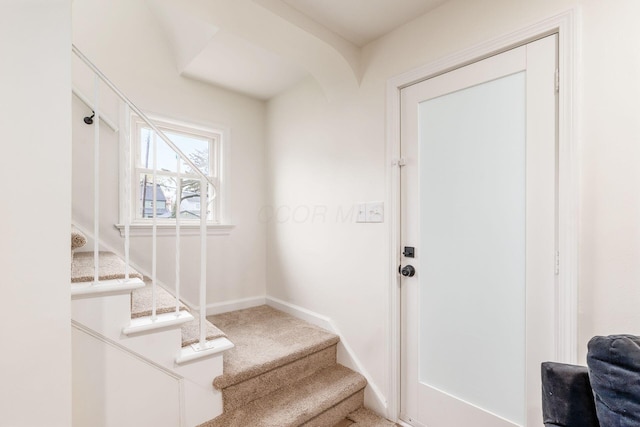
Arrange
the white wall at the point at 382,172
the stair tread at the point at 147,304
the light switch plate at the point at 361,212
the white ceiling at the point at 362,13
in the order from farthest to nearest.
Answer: the light switch plate at the point at 361,212, the white ceiling at the point at 362,13, the stair tread at the point at 147,304, the white wall at the point at 382,172

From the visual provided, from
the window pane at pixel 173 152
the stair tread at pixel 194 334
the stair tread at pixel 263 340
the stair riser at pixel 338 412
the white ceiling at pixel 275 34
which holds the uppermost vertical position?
the white ceiling at pixel 275 34

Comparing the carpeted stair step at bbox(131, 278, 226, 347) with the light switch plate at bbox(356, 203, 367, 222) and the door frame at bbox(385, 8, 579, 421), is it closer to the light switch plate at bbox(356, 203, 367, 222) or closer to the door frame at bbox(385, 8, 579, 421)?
the light switch plate at bbox(356, 203, 367, 222)

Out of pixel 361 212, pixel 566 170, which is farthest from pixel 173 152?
pixel 566 170

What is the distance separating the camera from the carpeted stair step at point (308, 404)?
161 cm

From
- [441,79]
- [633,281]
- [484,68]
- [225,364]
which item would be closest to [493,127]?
[484,68]

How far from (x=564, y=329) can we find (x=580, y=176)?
2.10ft

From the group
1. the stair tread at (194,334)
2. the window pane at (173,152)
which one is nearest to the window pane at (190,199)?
the window pane at (173,152)

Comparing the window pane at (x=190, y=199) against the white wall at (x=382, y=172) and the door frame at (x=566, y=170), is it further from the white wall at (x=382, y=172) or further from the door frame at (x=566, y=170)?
the door frame at (x=566, y=170)

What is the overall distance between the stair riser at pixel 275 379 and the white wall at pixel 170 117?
1.09 meters

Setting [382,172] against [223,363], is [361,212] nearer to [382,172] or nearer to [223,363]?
[382,172]

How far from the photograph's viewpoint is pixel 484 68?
4.91 ft

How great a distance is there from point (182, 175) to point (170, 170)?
0.17 metres

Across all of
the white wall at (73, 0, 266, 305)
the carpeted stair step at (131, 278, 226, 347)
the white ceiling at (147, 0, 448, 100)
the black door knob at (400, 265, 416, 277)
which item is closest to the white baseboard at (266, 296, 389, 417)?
the white wall at (73, 0, 266, 305)

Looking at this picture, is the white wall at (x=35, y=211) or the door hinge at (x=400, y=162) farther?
the door hinge at (x=400, y=162)
